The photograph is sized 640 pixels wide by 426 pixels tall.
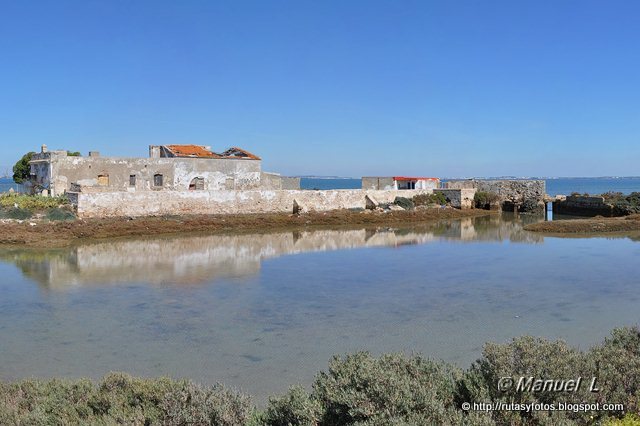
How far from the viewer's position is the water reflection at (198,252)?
1553 centimetres

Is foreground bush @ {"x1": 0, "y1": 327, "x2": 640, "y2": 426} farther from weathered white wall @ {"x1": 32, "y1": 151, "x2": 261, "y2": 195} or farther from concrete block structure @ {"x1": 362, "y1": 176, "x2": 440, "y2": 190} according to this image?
concrete block structure @ {"x1": 362, "y1": 176, "x2": 440, "y2": 190}

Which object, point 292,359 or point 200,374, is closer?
point 200,374

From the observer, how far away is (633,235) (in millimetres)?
24609

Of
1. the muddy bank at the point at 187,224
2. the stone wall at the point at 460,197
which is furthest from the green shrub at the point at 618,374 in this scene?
the stone wall at the point at 460,197

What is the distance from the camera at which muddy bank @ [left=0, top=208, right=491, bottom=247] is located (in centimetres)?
2253

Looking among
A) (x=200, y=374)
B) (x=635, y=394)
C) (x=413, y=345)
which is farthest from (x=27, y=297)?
(x=635, y=394)

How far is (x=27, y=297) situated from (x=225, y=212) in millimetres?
18241

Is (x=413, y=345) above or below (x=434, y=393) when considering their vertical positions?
below

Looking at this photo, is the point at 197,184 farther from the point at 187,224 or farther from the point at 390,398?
the point at 390,398

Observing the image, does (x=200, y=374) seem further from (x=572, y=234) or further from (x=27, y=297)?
(x=572, y=234)
